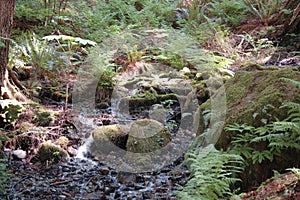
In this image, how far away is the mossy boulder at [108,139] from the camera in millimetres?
4285

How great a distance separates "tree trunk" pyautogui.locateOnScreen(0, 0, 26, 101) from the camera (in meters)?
4.43

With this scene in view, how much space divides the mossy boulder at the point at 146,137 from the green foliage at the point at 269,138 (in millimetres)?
1242

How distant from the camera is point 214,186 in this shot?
8.11ft

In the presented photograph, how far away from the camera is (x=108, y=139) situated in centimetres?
432

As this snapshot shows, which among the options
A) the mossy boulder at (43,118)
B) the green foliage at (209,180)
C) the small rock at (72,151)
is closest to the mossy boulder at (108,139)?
the small rock at (72,151)

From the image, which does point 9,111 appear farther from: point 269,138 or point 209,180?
point 269,138

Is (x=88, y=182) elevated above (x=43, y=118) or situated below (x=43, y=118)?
below

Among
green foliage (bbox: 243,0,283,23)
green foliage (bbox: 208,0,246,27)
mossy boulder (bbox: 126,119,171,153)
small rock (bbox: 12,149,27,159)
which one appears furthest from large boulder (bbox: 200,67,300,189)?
green foliage (bbox: 208,0,246,27)

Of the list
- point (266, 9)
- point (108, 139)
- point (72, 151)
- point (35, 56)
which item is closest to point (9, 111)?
point (72, 151)

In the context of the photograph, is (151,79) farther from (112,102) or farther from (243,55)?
(243,55)

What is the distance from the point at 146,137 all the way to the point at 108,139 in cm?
51

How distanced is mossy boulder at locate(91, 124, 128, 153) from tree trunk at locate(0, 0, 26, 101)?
57.1 inches

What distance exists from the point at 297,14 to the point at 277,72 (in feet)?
11.9

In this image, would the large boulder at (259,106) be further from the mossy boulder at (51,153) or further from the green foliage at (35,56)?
the green foliage at (35,56)
